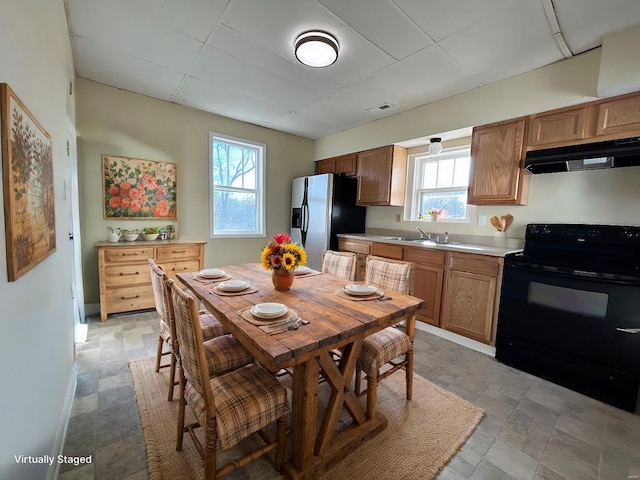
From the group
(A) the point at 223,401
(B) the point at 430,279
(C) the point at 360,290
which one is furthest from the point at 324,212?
(A) the point at 223,401

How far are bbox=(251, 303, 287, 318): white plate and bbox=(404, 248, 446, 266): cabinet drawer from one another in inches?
83.4

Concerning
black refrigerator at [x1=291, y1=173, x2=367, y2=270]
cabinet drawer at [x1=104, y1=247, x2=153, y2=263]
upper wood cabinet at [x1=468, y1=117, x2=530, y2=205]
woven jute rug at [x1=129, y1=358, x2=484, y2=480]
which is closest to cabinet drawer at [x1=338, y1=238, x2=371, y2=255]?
black refrigerator at [x1=291, y1=173, x2=367, y2=270]

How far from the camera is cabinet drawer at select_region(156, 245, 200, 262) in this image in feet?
10.5

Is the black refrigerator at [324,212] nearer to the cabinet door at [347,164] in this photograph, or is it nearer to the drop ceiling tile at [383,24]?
the cabinet door at [347,164]

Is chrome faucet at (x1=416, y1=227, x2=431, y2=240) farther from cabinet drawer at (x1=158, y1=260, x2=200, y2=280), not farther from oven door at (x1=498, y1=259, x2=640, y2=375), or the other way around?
cabinet drawer at (x1=158, y1=260, x2=200, y2=280)

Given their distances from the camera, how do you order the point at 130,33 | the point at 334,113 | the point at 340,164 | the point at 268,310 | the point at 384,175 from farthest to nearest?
the point at 340,164 < the point at 384,175 < the point at 334,113 < the point at 130,33 < the point at 268,310

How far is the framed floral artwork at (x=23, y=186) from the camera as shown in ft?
2.57

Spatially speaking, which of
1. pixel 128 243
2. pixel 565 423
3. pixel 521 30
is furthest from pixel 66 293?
pixel 521 30

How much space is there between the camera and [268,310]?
1.35 meters

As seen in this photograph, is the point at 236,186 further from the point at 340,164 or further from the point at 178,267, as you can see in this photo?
the point at 340,164

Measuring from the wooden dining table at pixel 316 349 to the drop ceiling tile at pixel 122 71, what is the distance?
2.36m

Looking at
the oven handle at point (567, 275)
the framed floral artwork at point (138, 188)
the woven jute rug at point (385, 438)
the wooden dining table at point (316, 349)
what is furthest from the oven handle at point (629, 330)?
the framed floral artwork at point (138, 188)

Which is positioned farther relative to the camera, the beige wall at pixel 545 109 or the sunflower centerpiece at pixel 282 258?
the beige wall at pixel 545 109

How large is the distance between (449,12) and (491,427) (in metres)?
2.70
